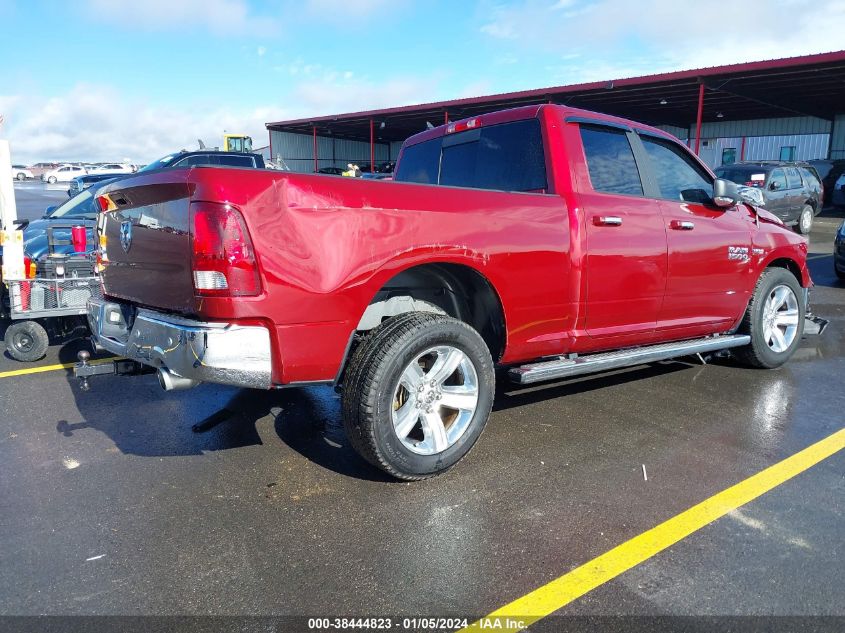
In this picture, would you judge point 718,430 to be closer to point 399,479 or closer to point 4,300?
point 399,479

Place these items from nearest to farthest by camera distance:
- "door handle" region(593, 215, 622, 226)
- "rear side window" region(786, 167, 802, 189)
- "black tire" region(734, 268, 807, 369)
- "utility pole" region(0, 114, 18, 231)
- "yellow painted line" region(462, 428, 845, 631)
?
"yellow painted line" region(462, 428, 845, 631) → "door handle" region(593, 215, 622, 226) → "black tire" region(734, 268, 807, 369) → "utility pole" region(0, 114, 18, 231) → "rear side window" region(786, 167, 802, 189)

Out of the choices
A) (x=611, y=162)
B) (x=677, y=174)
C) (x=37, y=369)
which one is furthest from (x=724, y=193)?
(x=37, y=369)

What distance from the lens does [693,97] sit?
983 inches

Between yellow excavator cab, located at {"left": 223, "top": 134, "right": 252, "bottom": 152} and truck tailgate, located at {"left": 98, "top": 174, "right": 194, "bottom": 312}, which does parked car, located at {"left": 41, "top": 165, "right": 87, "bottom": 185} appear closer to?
yellow excavator cab, located at {"left": 223, "top": 134, "right": 252, "bottom": 152}

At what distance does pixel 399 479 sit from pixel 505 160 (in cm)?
215

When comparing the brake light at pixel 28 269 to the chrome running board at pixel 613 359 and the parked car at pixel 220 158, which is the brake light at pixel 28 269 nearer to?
the chrome running board at pixel 613 359

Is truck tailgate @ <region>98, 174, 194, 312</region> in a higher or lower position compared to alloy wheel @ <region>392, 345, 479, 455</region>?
higher

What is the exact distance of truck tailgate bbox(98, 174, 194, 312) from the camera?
2980 millimetres

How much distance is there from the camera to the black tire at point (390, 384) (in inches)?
123

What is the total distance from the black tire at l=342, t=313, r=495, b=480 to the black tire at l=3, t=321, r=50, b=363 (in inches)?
153

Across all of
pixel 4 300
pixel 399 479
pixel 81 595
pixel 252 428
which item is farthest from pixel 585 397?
pixel 4 300

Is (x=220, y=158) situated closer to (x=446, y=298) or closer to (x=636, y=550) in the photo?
(x=446, y=298)

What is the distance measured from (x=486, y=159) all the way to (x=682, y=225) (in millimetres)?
1404

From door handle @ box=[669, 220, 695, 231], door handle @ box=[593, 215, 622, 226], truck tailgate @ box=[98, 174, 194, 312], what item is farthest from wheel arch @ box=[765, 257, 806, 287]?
truck tailgate @ box=[98, 174, 194, 312]
